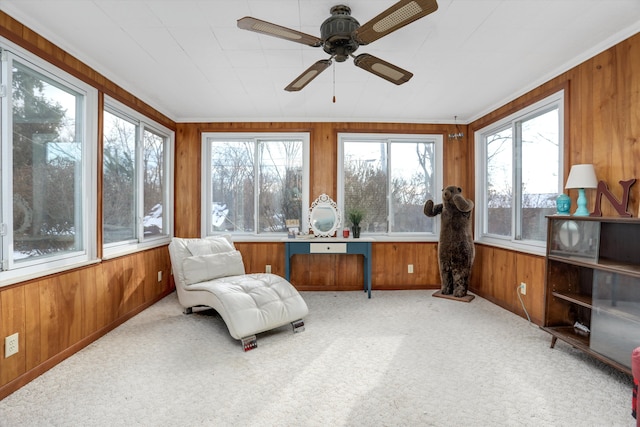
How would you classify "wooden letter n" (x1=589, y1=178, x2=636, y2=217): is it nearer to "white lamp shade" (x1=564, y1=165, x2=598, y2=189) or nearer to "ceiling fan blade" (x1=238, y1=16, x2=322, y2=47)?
"white lamp shade" (x1=564, y1=165, x2=598, y2=189)

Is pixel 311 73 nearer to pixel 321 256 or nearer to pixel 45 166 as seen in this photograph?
pixel 45 166

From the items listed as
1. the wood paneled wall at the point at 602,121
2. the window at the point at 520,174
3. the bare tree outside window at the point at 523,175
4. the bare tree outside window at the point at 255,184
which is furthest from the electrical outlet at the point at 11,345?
the bare tree outside window at the point at 523,175

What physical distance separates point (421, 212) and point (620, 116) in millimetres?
2432

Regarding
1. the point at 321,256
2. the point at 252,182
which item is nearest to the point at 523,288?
the point at 321,256

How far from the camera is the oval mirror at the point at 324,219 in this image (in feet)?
14.0

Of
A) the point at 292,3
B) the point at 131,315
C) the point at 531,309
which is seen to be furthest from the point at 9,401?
the point at 531,309

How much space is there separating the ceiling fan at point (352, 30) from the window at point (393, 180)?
2323 mm

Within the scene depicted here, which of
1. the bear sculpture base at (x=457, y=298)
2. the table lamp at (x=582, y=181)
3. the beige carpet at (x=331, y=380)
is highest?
the table lamp at (x=582, y=181)

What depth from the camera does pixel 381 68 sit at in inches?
80.2

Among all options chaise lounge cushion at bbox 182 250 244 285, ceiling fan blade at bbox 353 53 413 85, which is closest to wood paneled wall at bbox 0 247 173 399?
chaise lounge cushion at bbox 182 250 244 285

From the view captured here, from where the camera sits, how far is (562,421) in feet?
5.58

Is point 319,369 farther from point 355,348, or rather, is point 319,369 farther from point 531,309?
point 531,309

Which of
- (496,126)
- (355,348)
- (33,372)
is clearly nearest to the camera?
(33,372)

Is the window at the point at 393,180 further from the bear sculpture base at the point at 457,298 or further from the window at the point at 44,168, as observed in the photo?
the window at the point at 44,168
